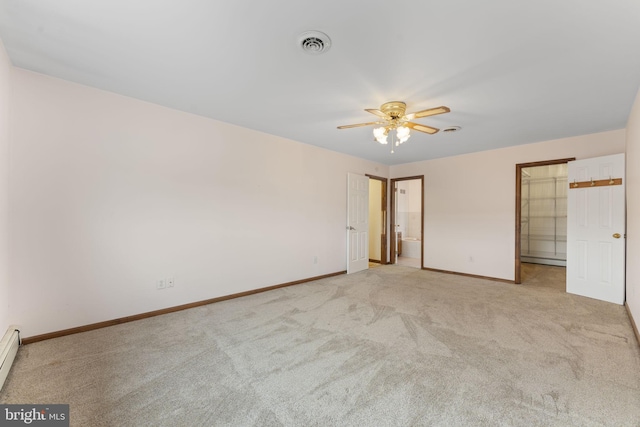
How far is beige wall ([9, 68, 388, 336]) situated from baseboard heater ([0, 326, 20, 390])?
0.49 ft

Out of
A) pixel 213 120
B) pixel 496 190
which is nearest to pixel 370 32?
pixel 213 120

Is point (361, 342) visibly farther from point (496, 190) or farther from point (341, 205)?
point (496, 190)

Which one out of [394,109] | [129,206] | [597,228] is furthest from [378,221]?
[129,206]

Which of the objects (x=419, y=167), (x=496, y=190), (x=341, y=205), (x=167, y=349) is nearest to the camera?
(x=167, y=349)

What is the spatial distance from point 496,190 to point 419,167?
1549mm

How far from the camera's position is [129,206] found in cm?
285

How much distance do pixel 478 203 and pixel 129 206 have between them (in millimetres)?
5409

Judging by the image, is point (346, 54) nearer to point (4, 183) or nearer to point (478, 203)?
point (4, 183)

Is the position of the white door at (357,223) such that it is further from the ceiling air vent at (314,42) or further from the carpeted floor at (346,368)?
the ceiling air vent at (314,42)

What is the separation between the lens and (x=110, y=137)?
2.75m

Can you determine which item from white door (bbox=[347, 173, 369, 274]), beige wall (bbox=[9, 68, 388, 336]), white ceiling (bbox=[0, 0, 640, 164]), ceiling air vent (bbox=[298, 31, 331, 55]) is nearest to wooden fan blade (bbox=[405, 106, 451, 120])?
white ceiling (bbox=[0, 0, 640, 164])

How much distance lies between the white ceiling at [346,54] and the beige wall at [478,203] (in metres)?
1.09

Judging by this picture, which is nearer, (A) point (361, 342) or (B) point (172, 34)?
(B) point (172, 34)

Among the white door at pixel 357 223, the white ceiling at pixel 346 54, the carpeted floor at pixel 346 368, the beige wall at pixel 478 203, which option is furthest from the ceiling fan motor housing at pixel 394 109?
the beige wall at pixel 478 203
